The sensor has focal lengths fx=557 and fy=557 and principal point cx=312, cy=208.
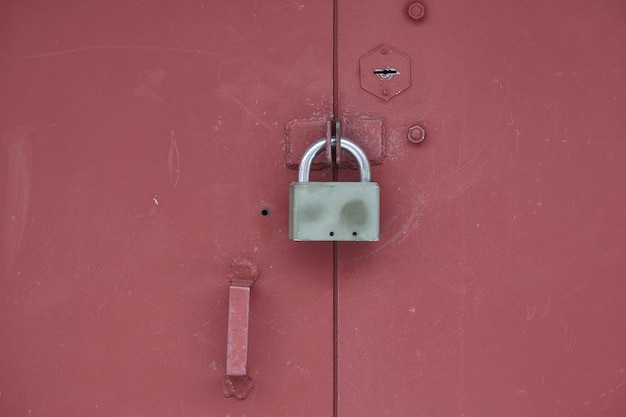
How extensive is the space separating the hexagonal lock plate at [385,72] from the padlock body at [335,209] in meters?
Result: 0.25

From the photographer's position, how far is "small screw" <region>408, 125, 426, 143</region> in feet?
3.61

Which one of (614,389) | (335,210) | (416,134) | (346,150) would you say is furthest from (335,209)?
(614,389)

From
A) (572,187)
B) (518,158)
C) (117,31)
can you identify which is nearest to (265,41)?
(117,31)

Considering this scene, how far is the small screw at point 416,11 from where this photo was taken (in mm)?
1109

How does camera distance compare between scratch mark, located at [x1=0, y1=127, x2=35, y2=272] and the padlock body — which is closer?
the padlock body

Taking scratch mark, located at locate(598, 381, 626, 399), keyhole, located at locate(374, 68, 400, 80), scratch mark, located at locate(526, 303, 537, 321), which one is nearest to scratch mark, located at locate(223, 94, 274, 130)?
keyhole, located at locate(374, 68, 400, 80)

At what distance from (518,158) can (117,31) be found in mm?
845

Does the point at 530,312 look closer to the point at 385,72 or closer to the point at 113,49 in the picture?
the point at 385,72

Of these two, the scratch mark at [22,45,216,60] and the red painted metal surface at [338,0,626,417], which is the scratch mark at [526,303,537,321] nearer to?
the red painted metal surface at [338,0,626,417]

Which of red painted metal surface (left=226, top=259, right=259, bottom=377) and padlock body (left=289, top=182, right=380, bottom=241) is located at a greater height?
padlock body (left=289, top=182, right=380, bottom=241)

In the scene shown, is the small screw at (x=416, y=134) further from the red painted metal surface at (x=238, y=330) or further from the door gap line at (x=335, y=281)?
the red painted metal surface at (x=238, y=330)

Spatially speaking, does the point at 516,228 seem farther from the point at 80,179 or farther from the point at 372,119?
the point at 80,179

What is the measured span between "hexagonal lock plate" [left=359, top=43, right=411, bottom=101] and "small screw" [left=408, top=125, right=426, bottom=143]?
0.26 ft

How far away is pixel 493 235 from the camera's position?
3.62ft
